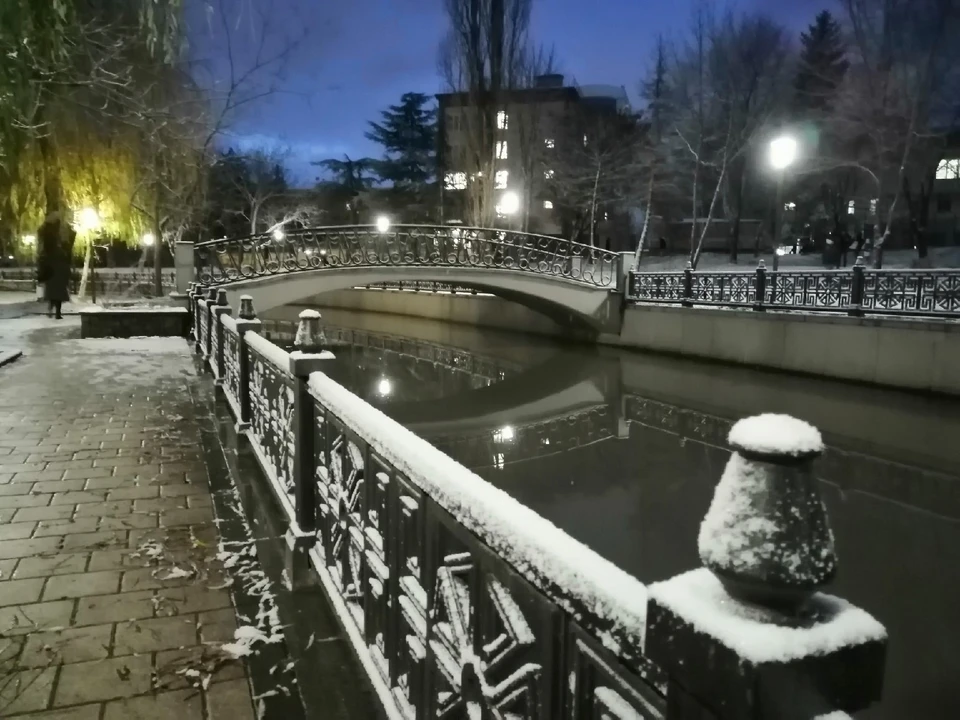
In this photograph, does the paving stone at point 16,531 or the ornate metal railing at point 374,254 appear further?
the ornate metal railing at point 374,254

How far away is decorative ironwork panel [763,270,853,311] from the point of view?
46.5 ft

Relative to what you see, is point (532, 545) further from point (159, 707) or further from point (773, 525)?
point (159, 707)

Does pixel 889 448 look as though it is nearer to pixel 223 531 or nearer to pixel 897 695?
pixel 897 695

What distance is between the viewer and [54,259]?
15.6m

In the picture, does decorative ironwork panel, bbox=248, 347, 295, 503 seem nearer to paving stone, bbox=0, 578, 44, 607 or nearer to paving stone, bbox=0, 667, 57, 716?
paving stone, bbox=0, 578, 44, 607

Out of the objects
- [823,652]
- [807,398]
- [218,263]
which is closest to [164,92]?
[218,263]

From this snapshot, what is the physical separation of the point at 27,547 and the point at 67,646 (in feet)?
4.13

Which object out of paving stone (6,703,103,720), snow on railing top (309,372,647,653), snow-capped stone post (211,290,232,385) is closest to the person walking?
snow-capped stone post (211,290,232,385)

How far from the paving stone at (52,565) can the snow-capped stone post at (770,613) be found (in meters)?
3.50

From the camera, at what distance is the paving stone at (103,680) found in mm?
2533

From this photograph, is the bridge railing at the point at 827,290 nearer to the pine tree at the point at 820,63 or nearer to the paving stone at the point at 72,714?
the paving stone at the point at 72,714

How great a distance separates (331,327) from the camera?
25438 millimetres

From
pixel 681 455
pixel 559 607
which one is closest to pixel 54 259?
pixel 681 455

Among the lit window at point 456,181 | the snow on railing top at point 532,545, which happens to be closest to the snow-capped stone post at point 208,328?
the snow on railing top at point 532,545
